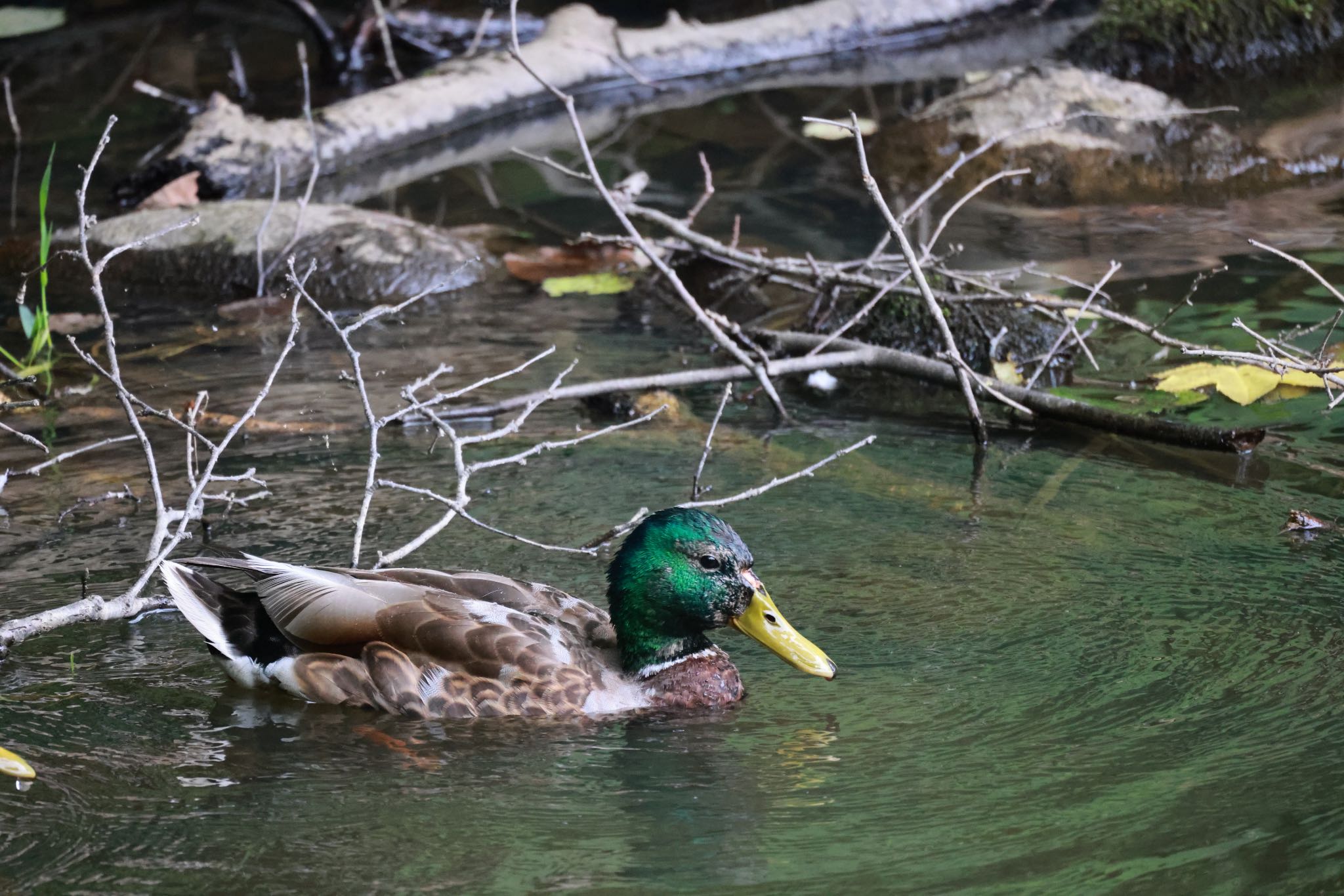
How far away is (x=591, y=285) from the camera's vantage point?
9.02m

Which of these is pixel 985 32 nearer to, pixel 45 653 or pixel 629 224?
pixel 629 224

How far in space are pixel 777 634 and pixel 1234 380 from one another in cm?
335

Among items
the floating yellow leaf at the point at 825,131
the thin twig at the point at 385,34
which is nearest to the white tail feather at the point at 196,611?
the floating yellow leaf at the point at 825,131

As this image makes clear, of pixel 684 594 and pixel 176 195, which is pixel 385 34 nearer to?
pixel 176 195

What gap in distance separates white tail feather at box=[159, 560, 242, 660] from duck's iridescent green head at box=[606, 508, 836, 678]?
3.72 ft

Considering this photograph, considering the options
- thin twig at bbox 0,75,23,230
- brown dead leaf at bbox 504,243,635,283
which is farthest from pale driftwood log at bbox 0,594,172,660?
thin twig at bbox 0,75,23,230

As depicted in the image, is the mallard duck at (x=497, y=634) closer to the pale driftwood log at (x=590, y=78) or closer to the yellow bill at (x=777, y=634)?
the yellow bill at (x=777, y=634)

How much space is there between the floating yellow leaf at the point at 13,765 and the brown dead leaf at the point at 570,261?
5.97m

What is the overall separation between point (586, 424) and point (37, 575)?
2.47 meters

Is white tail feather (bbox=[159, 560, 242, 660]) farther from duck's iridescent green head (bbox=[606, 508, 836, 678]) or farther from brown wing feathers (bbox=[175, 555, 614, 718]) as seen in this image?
duck's iridescent green head (bbox=[606, 508, 836, 678])

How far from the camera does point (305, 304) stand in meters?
9.04

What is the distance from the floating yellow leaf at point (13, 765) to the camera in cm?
354

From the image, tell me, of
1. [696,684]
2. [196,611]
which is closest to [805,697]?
[696,684]

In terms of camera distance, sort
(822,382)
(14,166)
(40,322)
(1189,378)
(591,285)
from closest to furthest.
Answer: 1. (40,322)
2. (1189,378)
3. (822,382)
4. (591,285)
5. (14,166)
